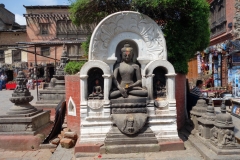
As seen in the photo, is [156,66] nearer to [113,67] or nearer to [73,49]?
[113,67]

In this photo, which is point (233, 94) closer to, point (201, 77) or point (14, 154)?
point (201, 77)

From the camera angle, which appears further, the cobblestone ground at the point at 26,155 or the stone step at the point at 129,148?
the cobblestone ground at the point at 26,155

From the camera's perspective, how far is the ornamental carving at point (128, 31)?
6254 mm

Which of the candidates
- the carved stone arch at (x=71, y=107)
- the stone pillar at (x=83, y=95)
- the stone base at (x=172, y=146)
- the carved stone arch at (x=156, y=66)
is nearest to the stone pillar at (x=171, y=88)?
the carved stone arch at (x=156, y=66)

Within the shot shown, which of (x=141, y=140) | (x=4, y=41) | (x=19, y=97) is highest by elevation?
(x=4, y=41)

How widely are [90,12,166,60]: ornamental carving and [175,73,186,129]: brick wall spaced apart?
1345 mm

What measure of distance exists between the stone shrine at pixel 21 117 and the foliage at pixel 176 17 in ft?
12.5

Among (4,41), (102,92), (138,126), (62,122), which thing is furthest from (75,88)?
(4,41)

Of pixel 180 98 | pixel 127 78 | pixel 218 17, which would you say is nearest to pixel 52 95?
pixel 127 78

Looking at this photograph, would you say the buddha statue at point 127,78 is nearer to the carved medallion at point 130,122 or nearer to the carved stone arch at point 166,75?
the carved stone arch at point 166,75

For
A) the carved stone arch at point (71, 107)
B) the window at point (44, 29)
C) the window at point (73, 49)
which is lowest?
the carved stone arch at point (71, 107)

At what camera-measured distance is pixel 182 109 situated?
7531mm

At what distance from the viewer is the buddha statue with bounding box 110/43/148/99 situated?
19.9 feet

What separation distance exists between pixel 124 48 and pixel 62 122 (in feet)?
12.4
